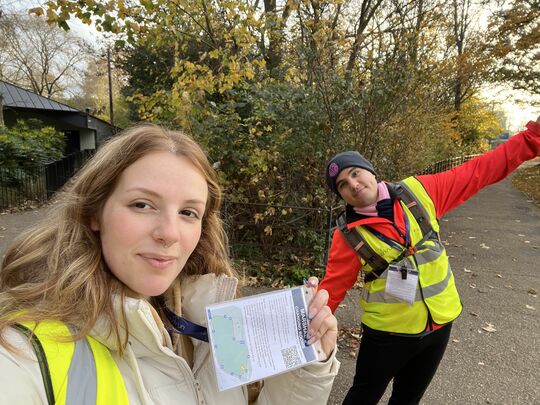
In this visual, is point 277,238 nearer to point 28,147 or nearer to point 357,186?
point 357,186

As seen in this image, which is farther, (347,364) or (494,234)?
(494,234)

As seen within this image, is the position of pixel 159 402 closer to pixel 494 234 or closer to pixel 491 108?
→ pixel 494 234

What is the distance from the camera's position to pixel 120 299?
1004 mm

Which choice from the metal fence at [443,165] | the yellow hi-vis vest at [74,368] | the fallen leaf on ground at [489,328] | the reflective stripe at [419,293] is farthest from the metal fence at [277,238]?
the metal fence at [443,165]

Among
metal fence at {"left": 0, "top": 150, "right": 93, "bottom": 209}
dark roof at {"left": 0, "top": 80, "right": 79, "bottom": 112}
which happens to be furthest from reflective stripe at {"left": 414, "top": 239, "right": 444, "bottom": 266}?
dark roof at {"left": 0, "top": 80, "right": 79, "bottom": 112}

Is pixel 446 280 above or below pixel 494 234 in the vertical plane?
above

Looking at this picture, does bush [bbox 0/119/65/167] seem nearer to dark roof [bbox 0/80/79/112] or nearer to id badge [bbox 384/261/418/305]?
dark roof [bbox 0/80/79/112]

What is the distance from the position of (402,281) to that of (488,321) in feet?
10.8

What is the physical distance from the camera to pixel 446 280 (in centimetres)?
217

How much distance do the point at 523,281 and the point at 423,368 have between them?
469cm

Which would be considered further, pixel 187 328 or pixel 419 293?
pixel 419 293

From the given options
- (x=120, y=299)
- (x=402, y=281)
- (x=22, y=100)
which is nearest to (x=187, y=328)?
(x=120, y=299)

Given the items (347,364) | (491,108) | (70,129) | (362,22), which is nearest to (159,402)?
(347,364)

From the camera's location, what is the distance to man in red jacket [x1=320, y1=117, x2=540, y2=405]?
2096mm
